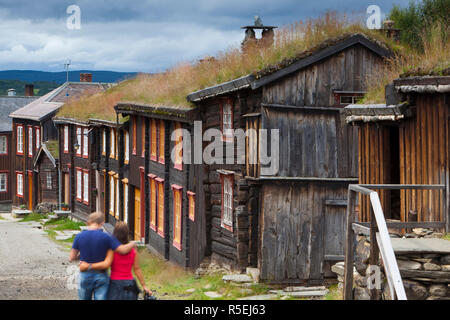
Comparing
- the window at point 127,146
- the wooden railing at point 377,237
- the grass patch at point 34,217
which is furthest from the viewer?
the grass patch at point 34,217

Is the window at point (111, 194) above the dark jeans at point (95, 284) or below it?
below

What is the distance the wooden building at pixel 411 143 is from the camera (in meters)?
10.7

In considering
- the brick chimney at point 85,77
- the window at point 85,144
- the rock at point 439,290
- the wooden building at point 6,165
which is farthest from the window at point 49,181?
the rock at point 439,290

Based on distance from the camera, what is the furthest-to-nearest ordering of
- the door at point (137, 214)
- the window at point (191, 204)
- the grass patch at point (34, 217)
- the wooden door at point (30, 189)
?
the wooden door at point (30, 189) < the grass patch at point (34, 217) < the door at point (137, 214) < the window at point (191, 204)

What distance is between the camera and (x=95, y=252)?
8.63m

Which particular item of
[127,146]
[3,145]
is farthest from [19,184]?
[127,146]

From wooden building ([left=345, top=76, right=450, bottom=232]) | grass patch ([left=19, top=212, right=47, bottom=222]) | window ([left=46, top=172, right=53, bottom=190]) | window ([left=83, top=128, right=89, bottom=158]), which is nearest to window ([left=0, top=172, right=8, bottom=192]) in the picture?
grass patch ([left=19, top=212, right=47, bottom=222])

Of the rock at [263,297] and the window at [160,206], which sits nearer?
the rock at [263,297]

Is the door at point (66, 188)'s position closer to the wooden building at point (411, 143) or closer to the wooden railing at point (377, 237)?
the wooden building at point (411, 143)

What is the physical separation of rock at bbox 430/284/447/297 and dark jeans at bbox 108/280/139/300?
3826 millimetres

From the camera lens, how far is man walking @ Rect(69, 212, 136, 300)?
8.62 metres

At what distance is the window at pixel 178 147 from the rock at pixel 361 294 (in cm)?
1211

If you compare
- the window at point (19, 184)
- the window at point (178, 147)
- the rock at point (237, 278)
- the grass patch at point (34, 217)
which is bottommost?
the grass patch at point (34, 217)

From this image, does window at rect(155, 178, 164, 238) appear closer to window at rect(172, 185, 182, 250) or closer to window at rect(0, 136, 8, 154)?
window at rect(172, 185, 182, 250)
